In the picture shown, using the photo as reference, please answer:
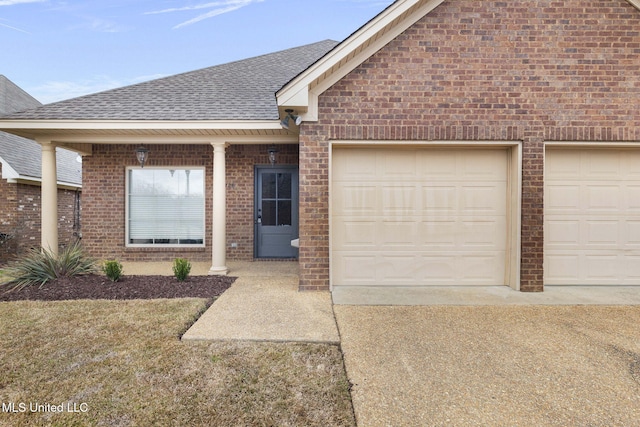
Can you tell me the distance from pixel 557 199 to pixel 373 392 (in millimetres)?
5037

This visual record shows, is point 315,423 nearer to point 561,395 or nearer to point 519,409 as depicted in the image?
point 519,409

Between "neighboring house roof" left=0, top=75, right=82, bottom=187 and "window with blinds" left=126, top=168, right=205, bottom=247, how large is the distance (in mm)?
3809

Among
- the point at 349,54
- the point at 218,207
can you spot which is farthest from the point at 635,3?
the point at 218,207

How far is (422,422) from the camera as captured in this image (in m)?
2.22

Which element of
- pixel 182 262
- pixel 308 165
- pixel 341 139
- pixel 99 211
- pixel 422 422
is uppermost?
pixel 341 139

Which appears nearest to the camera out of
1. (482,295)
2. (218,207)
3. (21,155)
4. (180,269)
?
(482,295)

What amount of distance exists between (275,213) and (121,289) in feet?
12.8

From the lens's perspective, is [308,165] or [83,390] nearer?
[83,390]

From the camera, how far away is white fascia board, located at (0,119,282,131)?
623cm

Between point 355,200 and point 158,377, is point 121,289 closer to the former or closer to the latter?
point 158,377

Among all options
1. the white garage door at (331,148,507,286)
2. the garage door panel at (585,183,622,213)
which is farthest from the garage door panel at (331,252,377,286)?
the garage door panel at (585,183,622,213)

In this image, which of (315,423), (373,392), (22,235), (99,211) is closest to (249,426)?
(315,423)

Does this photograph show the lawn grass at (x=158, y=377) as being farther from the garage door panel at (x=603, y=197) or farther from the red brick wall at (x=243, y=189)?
the garage door panel at (x=603, y=197)

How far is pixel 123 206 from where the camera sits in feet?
28.1
